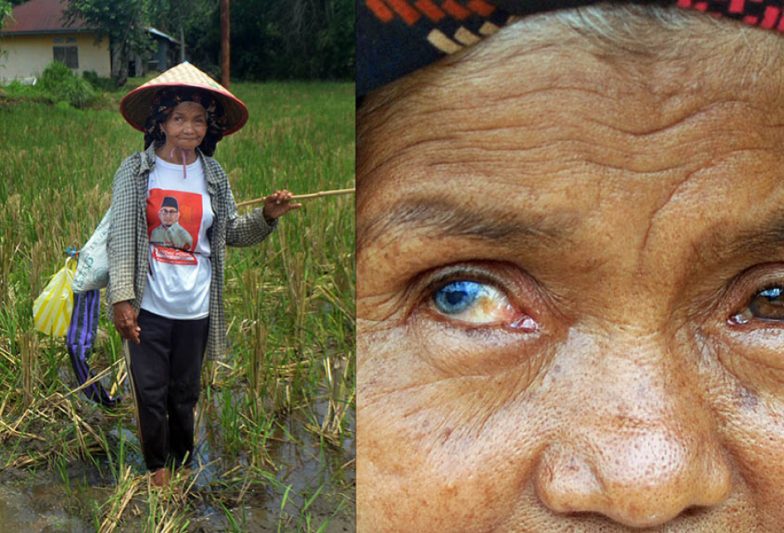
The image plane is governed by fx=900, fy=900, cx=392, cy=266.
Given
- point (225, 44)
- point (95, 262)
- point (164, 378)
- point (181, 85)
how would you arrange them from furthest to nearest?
point (164, 378) < point (95, 262) < point (181, 85) < point (225, 44)

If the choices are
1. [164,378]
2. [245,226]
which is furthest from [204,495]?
[245,226]

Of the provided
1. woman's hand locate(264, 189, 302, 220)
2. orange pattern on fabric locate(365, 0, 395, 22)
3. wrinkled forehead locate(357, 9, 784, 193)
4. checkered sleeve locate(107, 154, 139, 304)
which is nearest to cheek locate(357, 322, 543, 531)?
wrinkled forehead locate(357, 9, 784, 193)

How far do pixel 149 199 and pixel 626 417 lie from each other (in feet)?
4.87

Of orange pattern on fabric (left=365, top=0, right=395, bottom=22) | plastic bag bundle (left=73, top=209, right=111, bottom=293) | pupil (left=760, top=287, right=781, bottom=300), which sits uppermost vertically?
orange pattern on fabric (left=365, top=0, right=395, bottom=22)

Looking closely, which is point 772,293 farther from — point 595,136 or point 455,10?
point 455,10

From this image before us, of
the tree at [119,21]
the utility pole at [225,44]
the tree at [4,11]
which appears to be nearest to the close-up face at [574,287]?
the utility pole at [225,44]

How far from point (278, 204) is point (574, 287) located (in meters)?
1.11

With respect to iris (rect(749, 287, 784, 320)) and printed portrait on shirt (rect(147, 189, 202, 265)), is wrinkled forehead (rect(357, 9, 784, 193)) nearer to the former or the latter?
iris (rect(749, 287, 784, 320))

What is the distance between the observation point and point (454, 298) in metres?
1.30

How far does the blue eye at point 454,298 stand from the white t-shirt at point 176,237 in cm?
117

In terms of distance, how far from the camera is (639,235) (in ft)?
3.85

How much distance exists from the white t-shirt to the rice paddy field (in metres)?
0.29

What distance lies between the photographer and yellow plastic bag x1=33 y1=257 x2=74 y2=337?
2.71 metres

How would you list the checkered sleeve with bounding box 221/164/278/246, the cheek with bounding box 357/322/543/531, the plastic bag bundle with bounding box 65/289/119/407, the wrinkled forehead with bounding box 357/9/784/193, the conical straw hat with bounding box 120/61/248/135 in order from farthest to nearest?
1. the plastic bag bundle with bounding box 65/289/119/407
2. the checkered sleeve with bounding box 221/164/278/246
3. the conical straw hat with bounding box 120/61/248/135
4. the cheek with bounding box 357/322/543/531
5. the wrinkled forehead with bounding box 357/9/784/193
